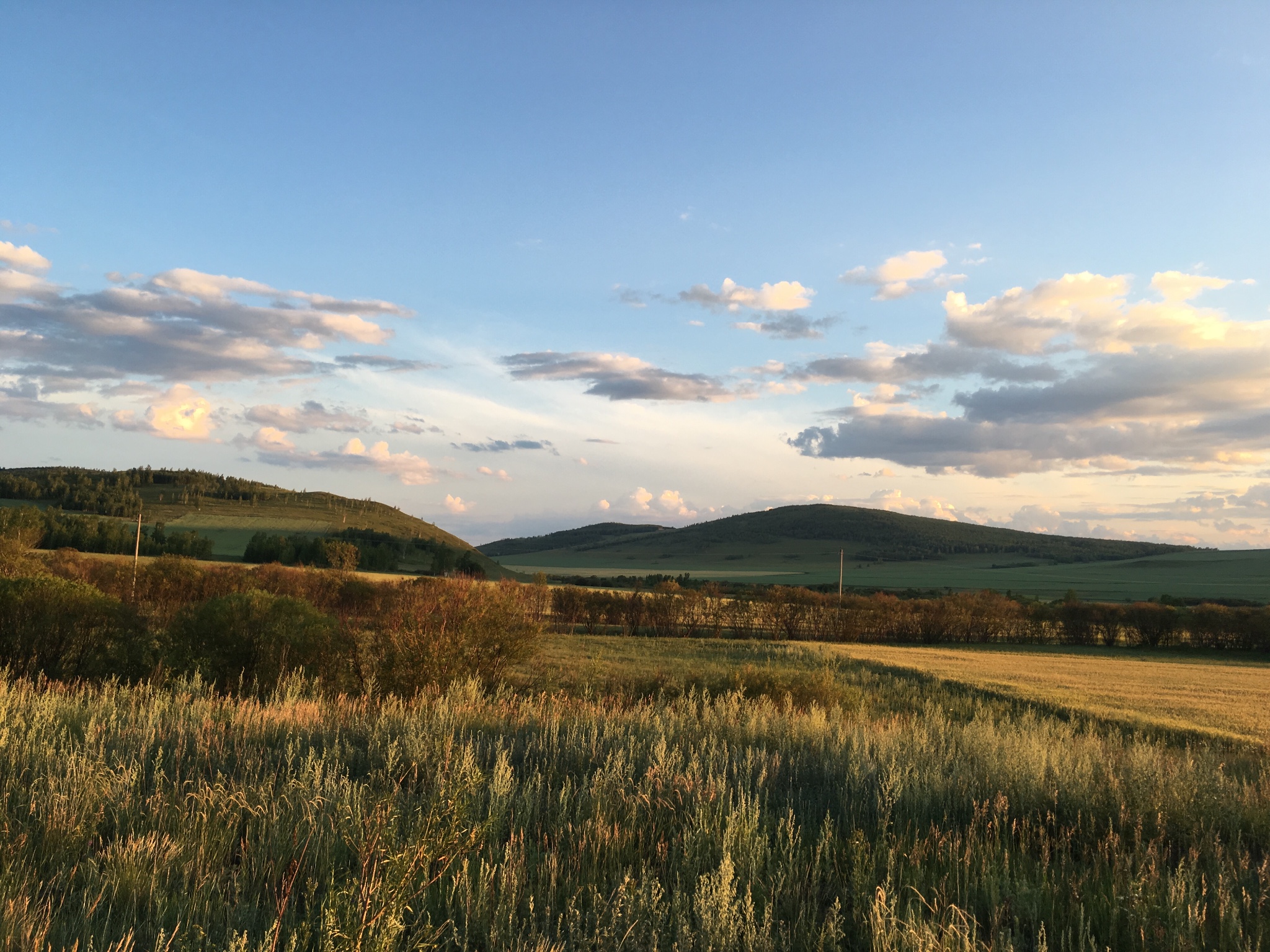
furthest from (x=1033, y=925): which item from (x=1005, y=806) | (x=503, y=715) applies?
(x=503, y=715)

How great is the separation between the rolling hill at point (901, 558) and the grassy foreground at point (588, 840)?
8879 cm

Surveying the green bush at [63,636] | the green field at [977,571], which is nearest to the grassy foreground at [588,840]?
the green bush at [63,636]

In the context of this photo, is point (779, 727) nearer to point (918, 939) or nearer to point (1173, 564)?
point (918, 939)

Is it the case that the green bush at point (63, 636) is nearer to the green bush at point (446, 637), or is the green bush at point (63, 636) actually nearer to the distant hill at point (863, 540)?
the green bush at point (446, 637)

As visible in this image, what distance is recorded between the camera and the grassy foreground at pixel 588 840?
11.1ft

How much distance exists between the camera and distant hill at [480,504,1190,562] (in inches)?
5773

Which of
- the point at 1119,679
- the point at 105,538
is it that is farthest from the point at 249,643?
the point at 105,538

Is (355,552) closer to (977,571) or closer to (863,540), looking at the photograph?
(977,571)

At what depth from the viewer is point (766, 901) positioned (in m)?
3.93

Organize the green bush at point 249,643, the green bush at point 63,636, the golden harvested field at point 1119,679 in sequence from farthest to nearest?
the golden harvested field at point 1119,679 → the green bush at point 63,636 → the green bush at point 249,643

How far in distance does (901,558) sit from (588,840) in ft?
472

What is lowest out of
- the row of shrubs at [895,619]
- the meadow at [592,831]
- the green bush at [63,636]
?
the row of shrubs at [895,619]

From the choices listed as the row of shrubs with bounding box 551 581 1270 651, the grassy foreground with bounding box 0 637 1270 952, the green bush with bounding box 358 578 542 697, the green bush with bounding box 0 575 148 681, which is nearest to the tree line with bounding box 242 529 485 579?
the row of shrubs with bounding box 551 581 1270 651

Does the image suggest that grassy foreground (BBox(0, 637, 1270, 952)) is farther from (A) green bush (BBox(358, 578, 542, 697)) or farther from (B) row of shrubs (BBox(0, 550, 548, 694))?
(B) row of shrubs (BBox(0, 550, 548, 694))
